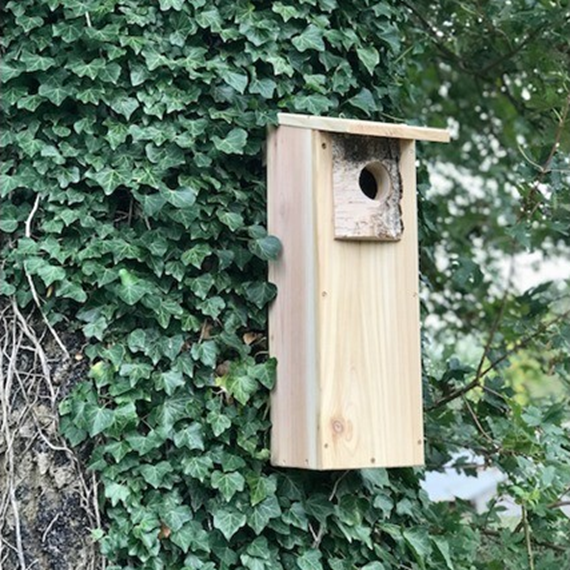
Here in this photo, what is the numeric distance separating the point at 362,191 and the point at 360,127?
17cm

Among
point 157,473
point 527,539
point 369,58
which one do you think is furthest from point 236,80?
point 527,539

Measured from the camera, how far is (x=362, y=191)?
6.74ft

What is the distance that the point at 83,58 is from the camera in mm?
2070

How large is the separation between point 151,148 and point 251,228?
28 centimetres

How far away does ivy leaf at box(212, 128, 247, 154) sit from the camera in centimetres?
206

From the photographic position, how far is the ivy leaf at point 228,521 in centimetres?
194

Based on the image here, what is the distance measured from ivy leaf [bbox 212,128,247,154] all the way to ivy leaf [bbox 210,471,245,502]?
0.71 metres

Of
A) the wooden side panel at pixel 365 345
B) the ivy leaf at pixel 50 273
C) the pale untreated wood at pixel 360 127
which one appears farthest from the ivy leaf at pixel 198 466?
the pale untreated wood at pixel 360 127

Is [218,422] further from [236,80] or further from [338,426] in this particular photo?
[236,80]

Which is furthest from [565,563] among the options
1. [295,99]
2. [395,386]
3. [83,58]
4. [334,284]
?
[83,58]

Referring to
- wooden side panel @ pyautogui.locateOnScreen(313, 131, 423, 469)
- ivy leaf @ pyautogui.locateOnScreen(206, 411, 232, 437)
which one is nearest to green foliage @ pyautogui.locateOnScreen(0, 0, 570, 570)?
ivy leaf @ pyautogui.locateOnScreen(206, 411, 232, 437)

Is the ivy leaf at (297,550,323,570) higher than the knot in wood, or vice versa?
the knot in wood

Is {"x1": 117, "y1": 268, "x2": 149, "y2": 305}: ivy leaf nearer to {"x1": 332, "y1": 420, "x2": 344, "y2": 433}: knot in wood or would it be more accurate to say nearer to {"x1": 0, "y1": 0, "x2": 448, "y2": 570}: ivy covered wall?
{"x1": 0, "y1": 0, "x2": 448, "y2": 570}: ivy covered wall

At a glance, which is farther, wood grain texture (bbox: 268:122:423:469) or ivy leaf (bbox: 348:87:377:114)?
ivy leaf (bbox: 348:87:377:114)
